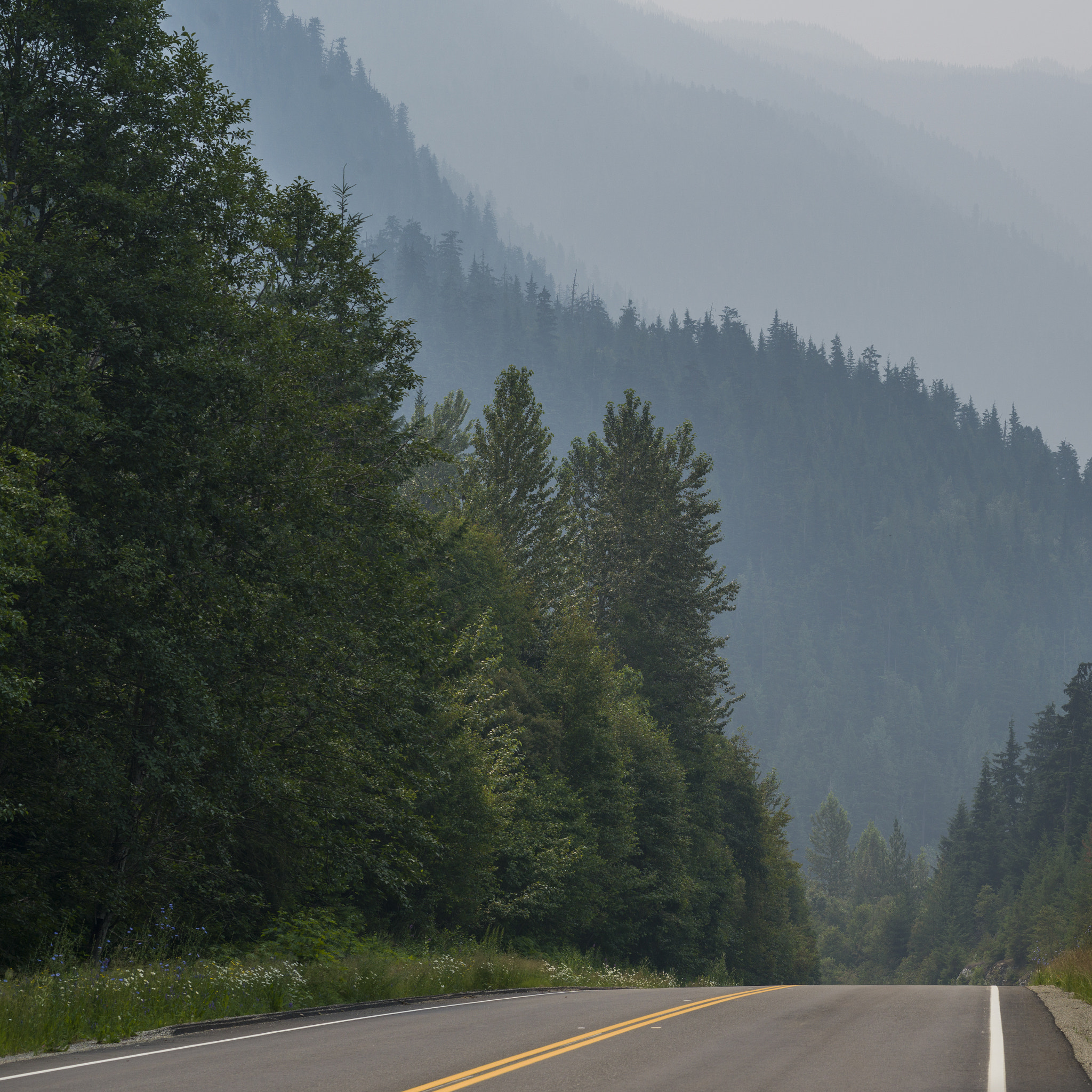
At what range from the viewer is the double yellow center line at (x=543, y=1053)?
30.4ft

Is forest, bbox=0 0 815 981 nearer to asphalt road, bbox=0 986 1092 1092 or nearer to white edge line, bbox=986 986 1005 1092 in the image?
asphalt road, bbox=0 986 1092 1092

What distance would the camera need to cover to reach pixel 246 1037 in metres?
12.4

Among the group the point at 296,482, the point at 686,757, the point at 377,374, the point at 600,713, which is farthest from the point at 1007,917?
the point at 296,482

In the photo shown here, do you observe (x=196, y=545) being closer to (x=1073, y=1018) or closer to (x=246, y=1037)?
(x=246, y=1037)

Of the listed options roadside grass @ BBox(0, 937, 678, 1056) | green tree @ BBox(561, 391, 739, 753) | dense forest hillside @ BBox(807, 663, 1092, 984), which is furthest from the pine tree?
dense forest hillside @ BBox(807, 663, 1092, 984)

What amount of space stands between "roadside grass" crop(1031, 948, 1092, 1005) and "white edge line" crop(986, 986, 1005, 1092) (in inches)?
86.6

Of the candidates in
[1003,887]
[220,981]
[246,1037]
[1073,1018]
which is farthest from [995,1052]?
[1003,887]

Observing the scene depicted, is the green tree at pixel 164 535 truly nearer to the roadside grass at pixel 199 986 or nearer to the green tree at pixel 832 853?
the roadside grass at pixel 199 986

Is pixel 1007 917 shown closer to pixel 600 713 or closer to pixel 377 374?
pixel 600 713

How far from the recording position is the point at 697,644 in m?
63.5

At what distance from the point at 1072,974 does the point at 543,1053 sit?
15.3m

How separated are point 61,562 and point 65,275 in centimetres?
467

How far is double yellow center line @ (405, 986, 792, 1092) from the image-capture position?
30.4 feet

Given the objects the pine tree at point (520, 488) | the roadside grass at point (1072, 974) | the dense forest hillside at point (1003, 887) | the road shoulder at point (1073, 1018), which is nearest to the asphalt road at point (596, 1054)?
the road shoulder at point (1073, 1018)
